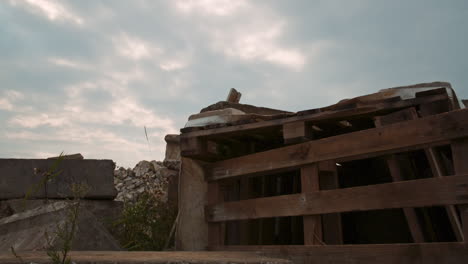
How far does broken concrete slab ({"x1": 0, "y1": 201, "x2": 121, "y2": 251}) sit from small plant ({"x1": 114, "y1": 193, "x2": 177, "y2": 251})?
2.35ft

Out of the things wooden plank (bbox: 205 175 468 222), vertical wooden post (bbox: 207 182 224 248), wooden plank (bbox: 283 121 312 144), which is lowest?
vertical wooden post (bbox: 207 182 224 248)

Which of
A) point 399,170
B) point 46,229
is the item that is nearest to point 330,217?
point 399,170

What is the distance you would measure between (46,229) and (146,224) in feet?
5.41

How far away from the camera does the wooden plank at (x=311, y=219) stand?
3541 millimetres

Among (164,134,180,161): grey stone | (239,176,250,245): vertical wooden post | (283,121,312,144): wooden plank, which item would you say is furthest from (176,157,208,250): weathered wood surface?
(164,134,180,161): grey stone

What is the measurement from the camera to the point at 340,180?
5523 millimetres

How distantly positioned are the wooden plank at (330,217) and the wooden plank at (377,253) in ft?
1.07

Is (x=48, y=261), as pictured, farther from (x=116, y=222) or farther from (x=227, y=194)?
(x=116, y=222)

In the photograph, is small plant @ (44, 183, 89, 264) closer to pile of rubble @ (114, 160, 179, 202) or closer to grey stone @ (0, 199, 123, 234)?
grey stone @ (0, 199, 123, 234)

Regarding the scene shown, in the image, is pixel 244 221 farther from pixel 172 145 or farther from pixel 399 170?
pixel 172 145

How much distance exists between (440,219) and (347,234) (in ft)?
4.44

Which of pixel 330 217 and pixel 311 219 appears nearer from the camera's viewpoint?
pixel 311 219

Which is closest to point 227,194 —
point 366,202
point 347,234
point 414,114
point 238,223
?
point 238,223

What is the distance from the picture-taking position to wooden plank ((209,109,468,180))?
9.84 ft
